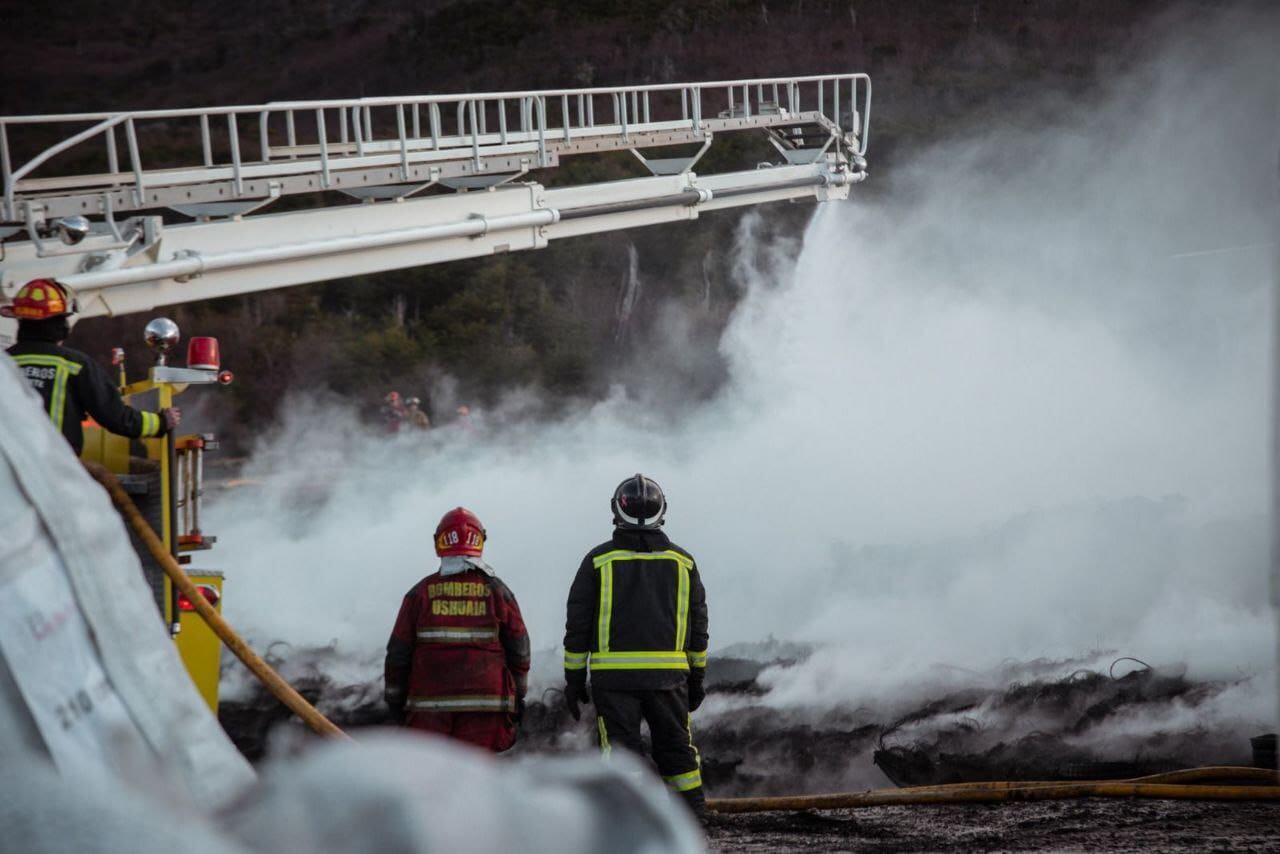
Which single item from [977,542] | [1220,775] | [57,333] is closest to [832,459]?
[977,542]

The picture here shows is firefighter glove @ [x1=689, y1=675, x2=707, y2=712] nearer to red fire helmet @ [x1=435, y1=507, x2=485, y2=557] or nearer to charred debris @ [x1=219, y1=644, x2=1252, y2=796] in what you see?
red fire helmet @ [x1=435, y1=507, x2=485, y2=557]

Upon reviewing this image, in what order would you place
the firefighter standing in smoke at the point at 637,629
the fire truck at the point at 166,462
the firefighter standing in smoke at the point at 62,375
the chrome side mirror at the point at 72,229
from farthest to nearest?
the firefighter standing in smoke at the point at 637,629 < the chrome side mirror at the point at 72,229 < the fire truck at the point at 166,462 < the firefighter standing in smoke at the point at 62,375

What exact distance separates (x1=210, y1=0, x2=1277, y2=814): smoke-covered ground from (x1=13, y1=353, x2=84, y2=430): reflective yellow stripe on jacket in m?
3.90

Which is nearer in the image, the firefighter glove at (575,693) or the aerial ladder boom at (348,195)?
the aerial ladder boom at (348,195)

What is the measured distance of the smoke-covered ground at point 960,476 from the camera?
7676 mm

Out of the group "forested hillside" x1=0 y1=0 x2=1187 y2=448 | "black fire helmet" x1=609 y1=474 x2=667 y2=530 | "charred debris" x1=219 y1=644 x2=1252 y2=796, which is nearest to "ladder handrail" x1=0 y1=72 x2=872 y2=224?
"black fire helmet" x1=609 y1=474 x2=667 y2=530

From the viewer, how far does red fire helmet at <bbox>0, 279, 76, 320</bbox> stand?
4312 millimetres

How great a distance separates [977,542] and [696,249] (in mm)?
8411

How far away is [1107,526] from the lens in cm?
950

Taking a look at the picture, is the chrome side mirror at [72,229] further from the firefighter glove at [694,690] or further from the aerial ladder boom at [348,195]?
the firefighter glove at [694,690]

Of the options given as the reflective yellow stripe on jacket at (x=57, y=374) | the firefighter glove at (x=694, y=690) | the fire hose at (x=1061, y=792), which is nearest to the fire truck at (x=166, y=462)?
the reflective yellow stripe on jacket at (x=57, y=374)

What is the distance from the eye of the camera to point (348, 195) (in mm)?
6188

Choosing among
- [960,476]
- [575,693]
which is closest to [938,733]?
[575,693]

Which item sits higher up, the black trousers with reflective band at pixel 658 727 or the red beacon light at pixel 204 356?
the red beacon light at pixel 204 356
